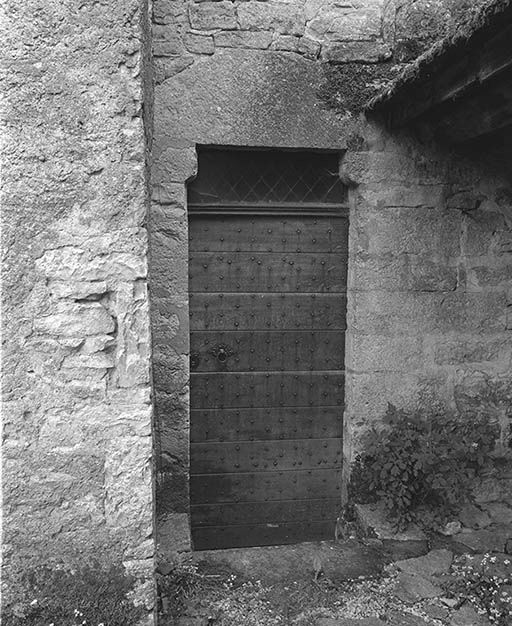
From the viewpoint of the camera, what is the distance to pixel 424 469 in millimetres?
3244

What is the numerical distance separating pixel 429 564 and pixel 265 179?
229cm

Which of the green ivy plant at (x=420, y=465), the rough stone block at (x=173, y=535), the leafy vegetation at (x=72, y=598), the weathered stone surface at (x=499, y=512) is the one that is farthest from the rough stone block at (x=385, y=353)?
the leafy vegetation at (x=72, y=598)

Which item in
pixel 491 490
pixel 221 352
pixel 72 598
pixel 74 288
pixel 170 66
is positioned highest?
pixel 170 66

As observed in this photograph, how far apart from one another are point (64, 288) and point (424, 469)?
88.7 inches

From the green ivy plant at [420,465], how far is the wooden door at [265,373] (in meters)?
0.29

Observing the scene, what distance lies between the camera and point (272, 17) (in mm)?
3283

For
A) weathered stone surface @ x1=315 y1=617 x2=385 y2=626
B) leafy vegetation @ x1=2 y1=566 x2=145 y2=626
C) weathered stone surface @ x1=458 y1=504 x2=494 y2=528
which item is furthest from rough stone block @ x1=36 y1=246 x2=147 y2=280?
weathered stone surface @ x1=458 y1=504 x2=494 y2=528

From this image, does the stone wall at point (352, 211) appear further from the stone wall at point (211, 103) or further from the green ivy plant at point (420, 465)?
the green ivy plant at point (420, 465)

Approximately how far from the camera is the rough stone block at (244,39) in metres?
3.25

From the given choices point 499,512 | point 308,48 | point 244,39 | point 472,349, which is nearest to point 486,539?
point 499,512

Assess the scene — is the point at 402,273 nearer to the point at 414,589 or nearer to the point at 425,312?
the point at 425,312

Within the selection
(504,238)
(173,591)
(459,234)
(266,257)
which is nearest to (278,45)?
(266,257)

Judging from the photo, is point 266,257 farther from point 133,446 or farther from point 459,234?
point 133,446

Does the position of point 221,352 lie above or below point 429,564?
above
